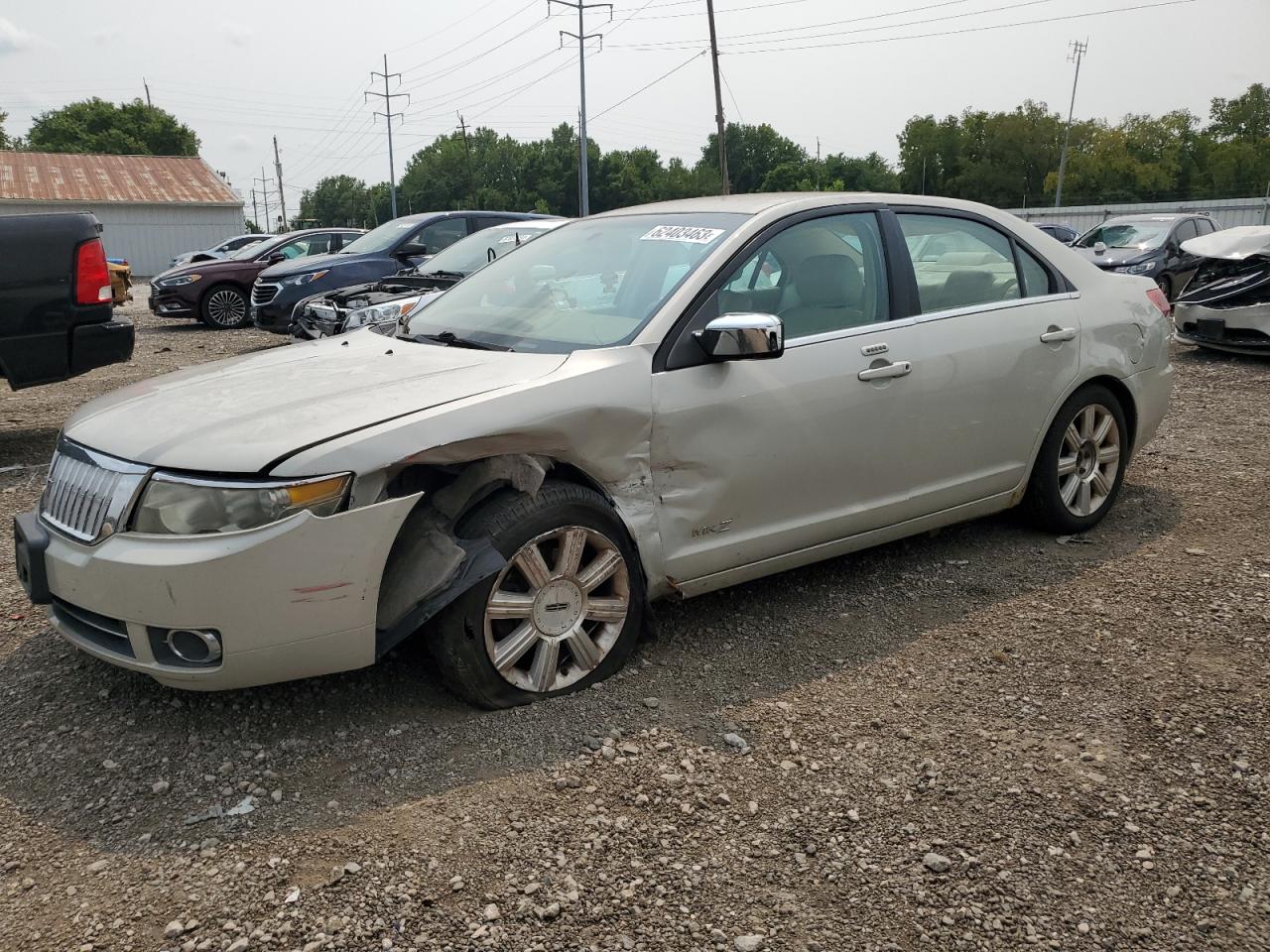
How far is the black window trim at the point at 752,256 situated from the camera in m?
3.55

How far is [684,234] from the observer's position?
399 cm

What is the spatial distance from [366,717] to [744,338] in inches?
68.2

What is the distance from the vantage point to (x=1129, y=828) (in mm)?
2709

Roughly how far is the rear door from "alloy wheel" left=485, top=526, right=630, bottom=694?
1457mm

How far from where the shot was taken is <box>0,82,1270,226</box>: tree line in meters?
76.9

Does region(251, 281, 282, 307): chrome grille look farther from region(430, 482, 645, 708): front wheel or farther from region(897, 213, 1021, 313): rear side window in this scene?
region(430, 482, 645, 708): front wheel

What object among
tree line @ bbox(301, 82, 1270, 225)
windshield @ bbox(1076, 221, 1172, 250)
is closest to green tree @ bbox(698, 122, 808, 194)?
tree line @ bbox(301, 82, 1270, 225)

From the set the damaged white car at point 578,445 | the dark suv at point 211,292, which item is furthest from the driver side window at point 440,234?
the damaged white car at point 578,445

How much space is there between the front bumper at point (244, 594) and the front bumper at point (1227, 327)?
10184 mm

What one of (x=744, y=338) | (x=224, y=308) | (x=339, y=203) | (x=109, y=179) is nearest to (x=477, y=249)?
(x=744, y=338)

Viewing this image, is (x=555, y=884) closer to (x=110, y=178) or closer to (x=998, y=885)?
(x=998, y=885)

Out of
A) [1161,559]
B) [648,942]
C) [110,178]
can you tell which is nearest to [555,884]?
[648,942]

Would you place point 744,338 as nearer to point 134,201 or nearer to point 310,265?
point 310,265

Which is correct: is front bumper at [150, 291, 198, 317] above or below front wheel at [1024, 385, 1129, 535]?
above
